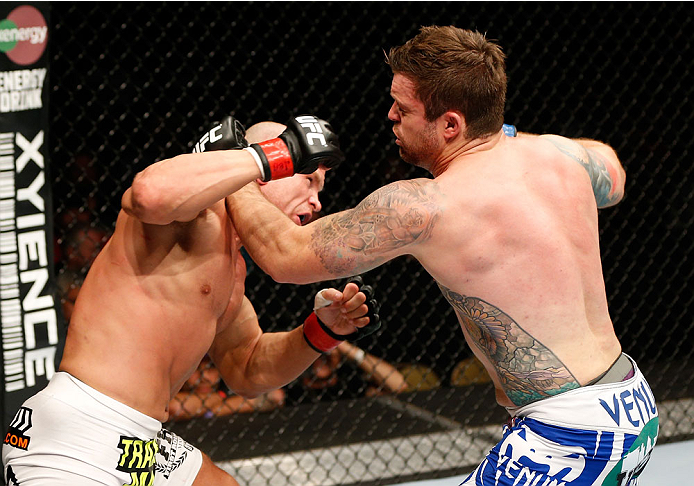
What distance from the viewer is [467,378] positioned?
3.51 meters

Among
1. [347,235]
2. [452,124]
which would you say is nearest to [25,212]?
[347,235]

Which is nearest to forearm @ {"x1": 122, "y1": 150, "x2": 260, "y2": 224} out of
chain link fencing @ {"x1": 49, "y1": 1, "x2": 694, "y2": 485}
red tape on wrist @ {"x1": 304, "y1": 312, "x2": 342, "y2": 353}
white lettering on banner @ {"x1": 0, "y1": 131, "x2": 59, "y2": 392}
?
red tape on wrist @ {"x1": 304, "y1": 312, "x2": 342, "y2": 353}

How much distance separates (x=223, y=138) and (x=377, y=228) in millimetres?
359

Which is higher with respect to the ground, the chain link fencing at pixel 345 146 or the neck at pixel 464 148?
the neck at pixel 464 148

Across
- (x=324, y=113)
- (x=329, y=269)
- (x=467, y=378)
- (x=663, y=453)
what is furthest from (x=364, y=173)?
(x=329, y=269)

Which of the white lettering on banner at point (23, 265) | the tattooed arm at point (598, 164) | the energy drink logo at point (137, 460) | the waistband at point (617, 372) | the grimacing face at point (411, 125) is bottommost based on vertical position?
the white lettering on banner at point (23, 265)

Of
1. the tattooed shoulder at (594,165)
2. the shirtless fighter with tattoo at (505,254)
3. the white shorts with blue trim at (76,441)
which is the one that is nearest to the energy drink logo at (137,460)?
the white shorts with blue trim at (76,441)

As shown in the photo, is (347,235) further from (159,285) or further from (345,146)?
(345,146)

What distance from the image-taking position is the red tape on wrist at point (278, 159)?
1343mm

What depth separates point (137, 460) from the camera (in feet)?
4.54

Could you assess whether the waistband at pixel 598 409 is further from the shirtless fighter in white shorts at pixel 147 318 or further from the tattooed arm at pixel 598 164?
the shirtless fighter in white shorts at pixel 147 318

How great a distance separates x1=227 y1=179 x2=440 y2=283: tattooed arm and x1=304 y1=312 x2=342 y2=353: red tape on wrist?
0.36 meters

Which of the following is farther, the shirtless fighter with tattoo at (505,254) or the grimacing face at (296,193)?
the grimacing face at (296,193)

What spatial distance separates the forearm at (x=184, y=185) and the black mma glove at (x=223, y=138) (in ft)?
0.41
